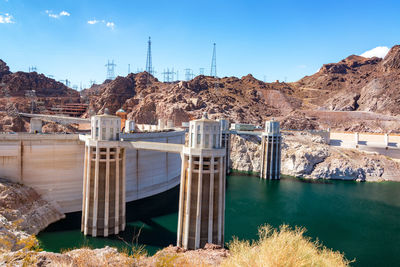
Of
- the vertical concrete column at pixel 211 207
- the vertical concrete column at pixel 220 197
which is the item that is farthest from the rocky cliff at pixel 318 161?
the vertical concrete column at pixel 211 207

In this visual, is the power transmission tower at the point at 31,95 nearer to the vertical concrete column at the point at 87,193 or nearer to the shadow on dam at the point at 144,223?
the shadow on dam at the point at 144,223

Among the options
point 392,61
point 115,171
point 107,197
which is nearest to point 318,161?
point 115,171

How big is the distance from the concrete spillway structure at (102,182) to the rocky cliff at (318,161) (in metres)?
37.7

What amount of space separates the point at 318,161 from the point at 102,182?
42955 mm

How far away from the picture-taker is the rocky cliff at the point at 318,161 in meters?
51.2

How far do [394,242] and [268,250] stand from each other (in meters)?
23.7

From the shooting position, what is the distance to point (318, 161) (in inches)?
2099

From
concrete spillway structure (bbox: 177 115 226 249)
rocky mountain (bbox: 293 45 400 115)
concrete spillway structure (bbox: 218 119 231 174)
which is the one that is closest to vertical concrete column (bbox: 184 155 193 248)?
concrete spillway structure (bbox: 177 115 226 249)

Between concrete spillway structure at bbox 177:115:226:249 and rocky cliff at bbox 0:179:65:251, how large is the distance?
39.4 ft

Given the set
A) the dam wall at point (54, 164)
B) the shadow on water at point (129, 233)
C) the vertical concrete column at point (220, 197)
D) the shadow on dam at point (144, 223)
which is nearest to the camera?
the vertical concrete column at point (220, 197)

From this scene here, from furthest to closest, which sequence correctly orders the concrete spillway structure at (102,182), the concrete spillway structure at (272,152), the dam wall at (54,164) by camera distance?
the concrete spillway structure at (272,152) < the dam wall at (54,164) < the concrete spillway structure at (102,182)

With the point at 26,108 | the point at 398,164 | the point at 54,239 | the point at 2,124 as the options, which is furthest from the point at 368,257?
the point at 26,108

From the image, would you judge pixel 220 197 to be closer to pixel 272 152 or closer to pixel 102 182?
pixel 102 182

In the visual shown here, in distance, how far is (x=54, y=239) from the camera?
22891 millimetres
